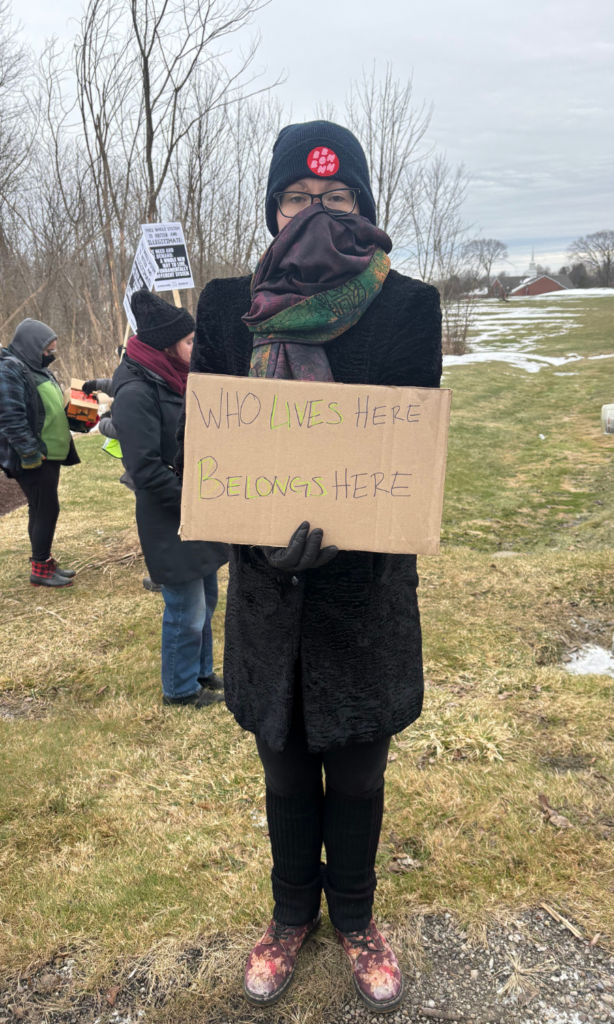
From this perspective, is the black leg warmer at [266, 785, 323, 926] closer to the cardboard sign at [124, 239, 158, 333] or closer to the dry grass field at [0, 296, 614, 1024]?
the dry grass field at [0, 296, 614, 1024]

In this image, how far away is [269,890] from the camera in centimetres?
220

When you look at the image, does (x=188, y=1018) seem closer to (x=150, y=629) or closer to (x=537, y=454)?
(x=150, y=629)

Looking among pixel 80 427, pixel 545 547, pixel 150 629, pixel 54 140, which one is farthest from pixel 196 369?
pixel 54 140

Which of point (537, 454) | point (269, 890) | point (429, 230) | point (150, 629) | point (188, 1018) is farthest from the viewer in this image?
point (429, 230)

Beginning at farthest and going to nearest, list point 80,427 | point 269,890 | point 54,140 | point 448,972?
point 54,140, point 80,427, point 269,890, point 448,972

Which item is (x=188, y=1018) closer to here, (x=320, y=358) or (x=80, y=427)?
(x=320, y=358)

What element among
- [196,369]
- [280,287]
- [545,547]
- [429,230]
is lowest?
[545,547]

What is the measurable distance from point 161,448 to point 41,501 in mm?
2398

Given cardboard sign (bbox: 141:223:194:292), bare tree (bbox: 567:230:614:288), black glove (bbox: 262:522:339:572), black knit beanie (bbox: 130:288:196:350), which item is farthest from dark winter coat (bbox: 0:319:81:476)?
bare tree (bbox: 567:230:614:288)

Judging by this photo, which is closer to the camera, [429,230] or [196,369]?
[196,369]

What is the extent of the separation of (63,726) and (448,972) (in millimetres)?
2290

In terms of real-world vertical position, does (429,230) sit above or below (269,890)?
above

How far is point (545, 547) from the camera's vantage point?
6508 mm

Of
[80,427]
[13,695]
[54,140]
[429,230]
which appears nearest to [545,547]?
[80,427]
